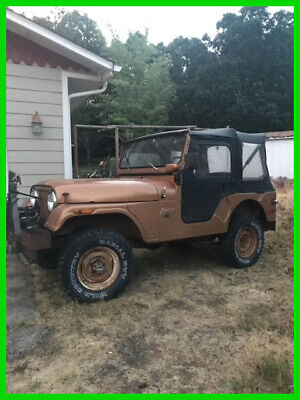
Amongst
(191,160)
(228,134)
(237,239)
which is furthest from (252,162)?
(191,160)

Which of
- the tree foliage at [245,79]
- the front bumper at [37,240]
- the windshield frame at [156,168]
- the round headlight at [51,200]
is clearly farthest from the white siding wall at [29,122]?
the tree foliage at [245,79]

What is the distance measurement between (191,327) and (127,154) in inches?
112

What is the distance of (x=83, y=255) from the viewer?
3.83m

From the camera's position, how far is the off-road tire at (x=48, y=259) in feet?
13.6

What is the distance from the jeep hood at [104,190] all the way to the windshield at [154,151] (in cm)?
60

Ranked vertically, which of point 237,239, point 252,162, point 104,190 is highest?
point 252,162

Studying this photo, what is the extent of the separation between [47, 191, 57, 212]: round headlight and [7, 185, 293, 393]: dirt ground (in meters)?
0.85

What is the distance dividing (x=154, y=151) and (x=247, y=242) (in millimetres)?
1941

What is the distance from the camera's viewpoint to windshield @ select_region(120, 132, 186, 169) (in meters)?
4.77

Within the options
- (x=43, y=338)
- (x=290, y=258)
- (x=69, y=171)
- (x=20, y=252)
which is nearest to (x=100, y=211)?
(x=20, y=252)

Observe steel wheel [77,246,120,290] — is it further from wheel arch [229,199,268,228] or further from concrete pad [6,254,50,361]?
wheel arch [229,199,268,228]

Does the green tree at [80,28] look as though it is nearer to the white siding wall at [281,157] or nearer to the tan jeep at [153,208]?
the white siding wall at [281,157]

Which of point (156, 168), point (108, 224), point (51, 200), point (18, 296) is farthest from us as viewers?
point (156, 168)

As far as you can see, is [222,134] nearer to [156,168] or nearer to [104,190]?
[156,168]
